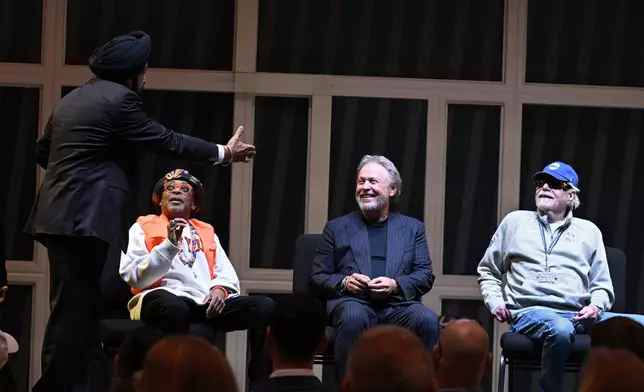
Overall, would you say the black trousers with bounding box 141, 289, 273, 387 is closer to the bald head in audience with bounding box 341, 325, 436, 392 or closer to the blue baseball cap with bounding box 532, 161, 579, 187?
the blue baseball cap with bounding box 532, 161, 579, 187

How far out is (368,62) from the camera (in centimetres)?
554

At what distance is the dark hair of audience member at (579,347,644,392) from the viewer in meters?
1.90

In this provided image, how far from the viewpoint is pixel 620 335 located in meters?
2.57

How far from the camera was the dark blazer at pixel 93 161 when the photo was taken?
3.74m

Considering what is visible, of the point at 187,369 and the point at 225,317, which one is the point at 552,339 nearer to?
the point at 225,317

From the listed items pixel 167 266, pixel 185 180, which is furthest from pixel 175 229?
pixel 185 180

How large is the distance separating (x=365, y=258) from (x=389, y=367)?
263 centimetres

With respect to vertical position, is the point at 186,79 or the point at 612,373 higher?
the point at 186,79

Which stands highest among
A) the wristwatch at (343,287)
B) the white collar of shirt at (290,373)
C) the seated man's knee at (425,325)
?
the wristwatch at (343,287)

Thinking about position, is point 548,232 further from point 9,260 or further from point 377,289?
point 9,260

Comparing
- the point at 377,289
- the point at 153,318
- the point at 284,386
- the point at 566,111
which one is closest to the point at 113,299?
the point at 153,318

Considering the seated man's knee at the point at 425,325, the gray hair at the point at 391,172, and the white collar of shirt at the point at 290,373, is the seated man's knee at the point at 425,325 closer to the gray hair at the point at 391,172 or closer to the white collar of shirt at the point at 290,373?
the gray hair at the point at 391,172

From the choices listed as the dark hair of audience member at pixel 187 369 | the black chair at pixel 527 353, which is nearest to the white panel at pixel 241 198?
the black chair at pixel 527 353

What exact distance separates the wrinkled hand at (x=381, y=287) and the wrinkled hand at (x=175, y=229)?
0.85m
